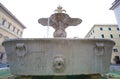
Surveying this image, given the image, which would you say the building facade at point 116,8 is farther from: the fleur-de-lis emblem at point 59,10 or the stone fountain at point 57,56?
the stone fountain at point 57,56

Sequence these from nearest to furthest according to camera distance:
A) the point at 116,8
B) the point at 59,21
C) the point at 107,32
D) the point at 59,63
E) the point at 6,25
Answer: the point at 59,63
the point at 59,21
the point at 116,8
the point at 6,25
the point at 107,32

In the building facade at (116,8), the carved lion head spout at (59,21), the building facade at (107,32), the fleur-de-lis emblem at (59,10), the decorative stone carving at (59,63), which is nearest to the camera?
the decorative stone carving at (59,63)

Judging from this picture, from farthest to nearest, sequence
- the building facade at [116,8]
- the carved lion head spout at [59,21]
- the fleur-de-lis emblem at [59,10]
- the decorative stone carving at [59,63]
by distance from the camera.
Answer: the building facade at [116,8], the fleur-de-lis emblem at [59,10], the carved lion head spout at [59,21], the decorative stone carving at [59,63]

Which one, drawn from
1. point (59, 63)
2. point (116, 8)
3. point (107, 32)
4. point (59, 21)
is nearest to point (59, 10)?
point (59, 21)

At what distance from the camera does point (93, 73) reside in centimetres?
338

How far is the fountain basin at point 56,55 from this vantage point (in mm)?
3264

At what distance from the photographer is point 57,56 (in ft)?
10.6


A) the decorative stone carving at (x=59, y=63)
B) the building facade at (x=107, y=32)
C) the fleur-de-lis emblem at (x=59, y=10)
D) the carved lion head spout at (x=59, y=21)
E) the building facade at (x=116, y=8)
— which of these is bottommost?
the decorative stone carving at (x=59, y=63)

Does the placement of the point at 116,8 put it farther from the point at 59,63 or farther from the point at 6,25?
the point at 59,63

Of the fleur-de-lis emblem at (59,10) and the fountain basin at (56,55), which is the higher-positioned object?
the fleur-de-lis emblem at (59,10)

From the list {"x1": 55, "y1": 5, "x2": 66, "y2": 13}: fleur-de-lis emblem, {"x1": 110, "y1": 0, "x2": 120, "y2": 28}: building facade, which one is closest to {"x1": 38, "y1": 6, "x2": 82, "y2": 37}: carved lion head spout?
{"x1": 55, "y1": 5, "x2": 66, "y2": 13}: fleur-de-lis emblem

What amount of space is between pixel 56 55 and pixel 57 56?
0.04 m

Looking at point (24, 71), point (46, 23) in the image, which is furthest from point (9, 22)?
point (24, 71)

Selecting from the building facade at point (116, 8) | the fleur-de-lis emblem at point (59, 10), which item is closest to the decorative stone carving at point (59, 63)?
the fleur-de-lis emblem at point (59, 10)
